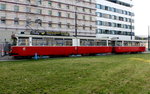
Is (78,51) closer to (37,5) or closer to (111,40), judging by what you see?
(111,40)

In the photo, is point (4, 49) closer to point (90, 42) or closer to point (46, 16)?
point (90, 42)

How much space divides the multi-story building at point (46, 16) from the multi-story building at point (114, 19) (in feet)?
10.5

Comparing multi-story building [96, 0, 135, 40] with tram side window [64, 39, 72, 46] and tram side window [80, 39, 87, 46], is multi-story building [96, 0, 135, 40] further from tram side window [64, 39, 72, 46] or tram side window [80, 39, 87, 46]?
tram side window [64, 39, 72, 46]

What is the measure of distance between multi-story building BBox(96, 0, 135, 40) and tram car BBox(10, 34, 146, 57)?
21969mm

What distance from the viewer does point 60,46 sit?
80.7 feet

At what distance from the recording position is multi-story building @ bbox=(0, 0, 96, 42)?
38.1 metres

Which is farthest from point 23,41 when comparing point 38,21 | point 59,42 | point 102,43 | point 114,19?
point 114,19

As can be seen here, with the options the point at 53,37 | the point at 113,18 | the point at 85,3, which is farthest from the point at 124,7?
the point at 53,37

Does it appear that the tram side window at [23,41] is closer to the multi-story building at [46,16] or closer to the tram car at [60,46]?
the tram car at [60,46]

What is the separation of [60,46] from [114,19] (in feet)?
132

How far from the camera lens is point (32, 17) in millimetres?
41500

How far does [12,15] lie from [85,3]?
880 inches

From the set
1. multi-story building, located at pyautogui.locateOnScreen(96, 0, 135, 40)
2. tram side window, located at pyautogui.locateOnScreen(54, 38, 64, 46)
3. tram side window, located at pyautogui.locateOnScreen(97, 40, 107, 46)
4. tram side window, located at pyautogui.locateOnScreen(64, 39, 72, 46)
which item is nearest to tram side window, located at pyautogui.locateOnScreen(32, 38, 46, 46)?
tram side window, located at pyautogui.locateOnScreen(54, 38, 64, 46)

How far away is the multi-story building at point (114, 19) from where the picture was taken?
5528 cm
